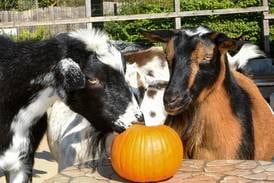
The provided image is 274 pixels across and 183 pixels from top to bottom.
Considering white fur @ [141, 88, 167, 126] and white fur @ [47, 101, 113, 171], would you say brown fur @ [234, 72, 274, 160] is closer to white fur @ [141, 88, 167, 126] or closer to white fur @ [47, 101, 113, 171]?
white fur @ [141, 88, 167, 126]

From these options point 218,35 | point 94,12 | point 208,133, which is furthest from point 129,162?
point 94,12

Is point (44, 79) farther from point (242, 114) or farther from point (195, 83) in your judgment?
point (242, 114)

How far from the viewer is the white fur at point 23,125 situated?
328 centimetres

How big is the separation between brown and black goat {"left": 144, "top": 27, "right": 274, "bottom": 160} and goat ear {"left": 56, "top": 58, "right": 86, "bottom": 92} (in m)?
0.59

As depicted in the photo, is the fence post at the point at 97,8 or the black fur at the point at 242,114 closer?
the black fur at the point at 242,114

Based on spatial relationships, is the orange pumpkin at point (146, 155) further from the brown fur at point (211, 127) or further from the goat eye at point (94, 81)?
the brown fur at point (211, 127)

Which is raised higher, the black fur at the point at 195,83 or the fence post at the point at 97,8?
the fence post at the point at 97,8

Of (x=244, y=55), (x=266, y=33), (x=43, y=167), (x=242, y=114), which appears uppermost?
(x=266, y=33)

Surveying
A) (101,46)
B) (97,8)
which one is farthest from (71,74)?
(97,8)

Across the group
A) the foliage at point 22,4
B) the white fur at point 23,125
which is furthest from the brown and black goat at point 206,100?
the foliage at point 22,4

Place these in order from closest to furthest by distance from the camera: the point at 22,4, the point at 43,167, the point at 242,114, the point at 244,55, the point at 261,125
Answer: the point at 242,114 < the point at 261,125 < the point at 244,55 < the point at 43,167 < the point at 22,4

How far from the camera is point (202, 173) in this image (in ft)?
9.55

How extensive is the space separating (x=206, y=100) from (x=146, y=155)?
0.87m

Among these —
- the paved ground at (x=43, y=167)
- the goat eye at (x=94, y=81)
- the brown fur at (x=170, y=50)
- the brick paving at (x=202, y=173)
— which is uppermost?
the brown fur at (x=170, y=50)
